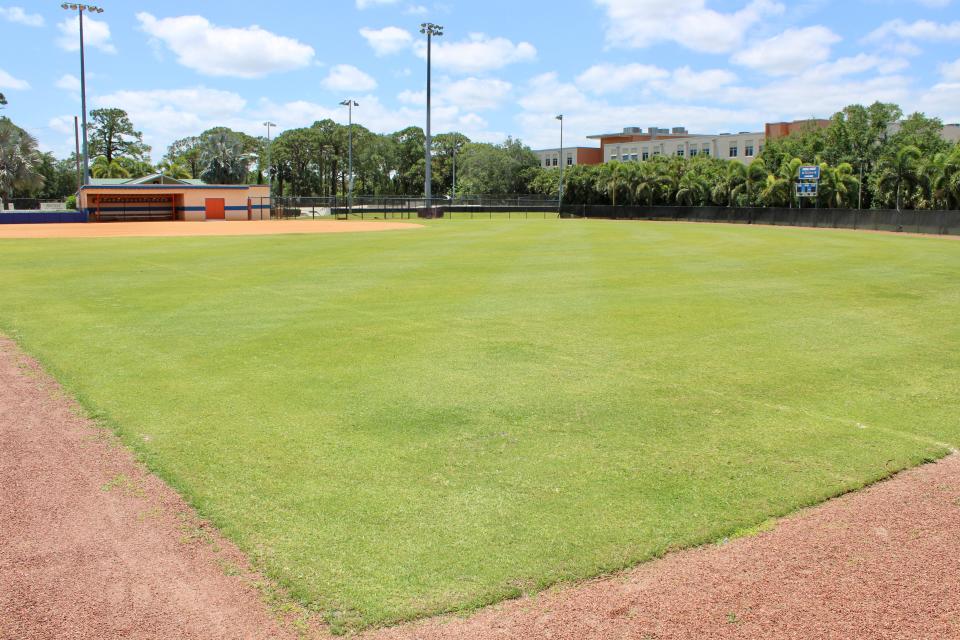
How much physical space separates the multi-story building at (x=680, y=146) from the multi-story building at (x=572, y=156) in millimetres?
1893

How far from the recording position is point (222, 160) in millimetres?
106125

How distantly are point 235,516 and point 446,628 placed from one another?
193 centimetres

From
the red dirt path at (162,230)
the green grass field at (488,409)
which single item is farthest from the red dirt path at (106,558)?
the red dirt path at (162,230)

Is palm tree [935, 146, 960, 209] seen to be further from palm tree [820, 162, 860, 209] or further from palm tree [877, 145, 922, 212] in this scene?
palm tree [820, 162, 860, 209]

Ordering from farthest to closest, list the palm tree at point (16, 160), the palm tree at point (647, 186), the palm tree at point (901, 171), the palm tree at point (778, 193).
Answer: the palm tree at point (16, 160) → the palm tree at point (647, 186) → the palm tree at point (778, 193) → the palm tree at point (901, 171)

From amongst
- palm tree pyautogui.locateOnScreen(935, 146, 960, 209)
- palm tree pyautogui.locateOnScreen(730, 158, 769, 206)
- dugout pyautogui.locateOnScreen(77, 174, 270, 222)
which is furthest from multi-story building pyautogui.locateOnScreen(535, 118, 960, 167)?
dugout pyautogui.locateOnScreen(77, 174, 270, 222)

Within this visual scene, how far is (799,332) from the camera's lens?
38.3 feet

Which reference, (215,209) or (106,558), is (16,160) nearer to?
(215,209)

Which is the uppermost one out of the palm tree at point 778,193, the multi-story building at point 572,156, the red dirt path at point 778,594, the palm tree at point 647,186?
the multi-story building at point 572,156

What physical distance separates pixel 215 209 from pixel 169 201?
393 cm

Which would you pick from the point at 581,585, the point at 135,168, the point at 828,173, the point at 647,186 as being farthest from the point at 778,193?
the point at 135,168

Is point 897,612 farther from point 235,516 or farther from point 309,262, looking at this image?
point 309,262

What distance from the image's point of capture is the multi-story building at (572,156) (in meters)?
136

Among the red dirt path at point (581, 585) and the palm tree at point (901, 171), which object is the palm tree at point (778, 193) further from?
the red dirt path at point (581, 585)
